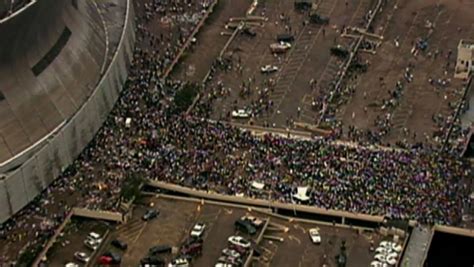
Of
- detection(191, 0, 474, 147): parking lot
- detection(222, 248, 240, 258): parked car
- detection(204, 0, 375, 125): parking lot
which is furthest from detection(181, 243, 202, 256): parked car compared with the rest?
detection(191, 0, 474, 147): parking lot

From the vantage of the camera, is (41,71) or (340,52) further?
(340,52)

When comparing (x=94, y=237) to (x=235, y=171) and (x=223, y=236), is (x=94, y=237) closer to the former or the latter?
(x=223, y=236)

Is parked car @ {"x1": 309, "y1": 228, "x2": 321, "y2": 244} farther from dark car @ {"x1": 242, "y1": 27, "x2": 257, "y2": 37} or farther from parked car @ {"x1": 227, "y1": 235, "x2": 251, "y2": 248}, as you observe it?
dark car @ {"x1": 242, "y1": 27, "x2": 257, "y2": 37}

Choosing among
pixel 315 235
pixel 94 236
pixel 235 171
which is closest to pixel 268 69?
pixel 235 171

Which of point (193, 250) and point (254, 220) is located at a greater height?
point (254, 220)

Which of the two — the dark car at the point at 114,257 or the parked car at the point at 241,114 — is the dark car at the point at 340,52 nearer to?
the parked car at the point at 241,114

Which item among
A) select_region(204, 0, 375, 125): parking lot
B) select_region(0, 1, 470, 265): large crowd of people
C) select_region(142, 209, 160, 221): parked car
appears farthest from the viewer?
select_region(204, 0, 375, 125): parking lot

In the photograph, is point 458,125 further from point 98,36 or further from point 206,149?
point 98,36
